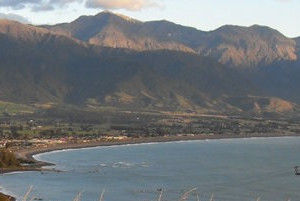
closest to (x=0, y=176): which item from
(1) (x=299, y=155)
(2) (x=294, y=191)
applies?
(2) (x=294, y=191)

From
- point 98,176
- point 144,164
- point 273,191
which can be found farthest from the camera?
point 144,164

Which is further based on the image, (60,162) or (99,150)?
(99,150)

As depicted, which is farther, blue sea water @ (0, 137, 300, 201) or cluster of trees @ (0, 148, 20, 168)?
cluster of trees @ (0, 148, 20, 168)

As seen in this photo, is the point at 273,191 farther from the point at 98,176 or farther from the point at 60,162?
the point at 60,162

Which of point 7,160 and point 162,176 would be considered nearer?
point 162,176

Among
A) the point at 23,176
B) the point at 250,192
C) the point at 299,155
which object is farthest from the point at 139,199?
the point at 299,155

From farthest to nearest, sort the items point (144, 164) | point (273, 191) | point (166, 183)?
point (144, 164), point (166, 183), point (273, 191)

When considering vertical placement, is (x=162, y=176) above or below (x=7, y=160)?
below
